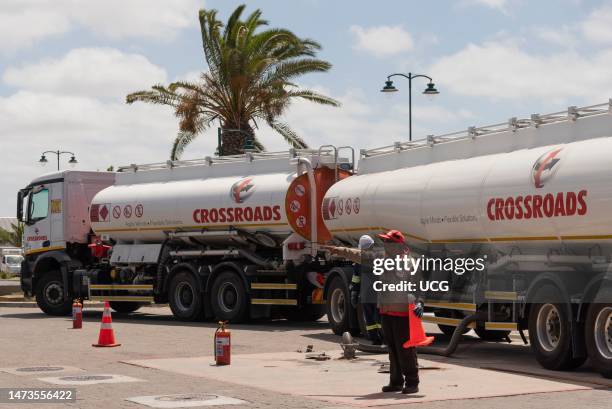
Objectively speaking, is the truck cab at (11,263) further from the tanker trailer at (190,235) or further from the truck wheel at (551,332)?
the truck wheel at (551,332)

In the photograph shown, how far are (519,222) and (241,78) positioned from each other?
2249cm

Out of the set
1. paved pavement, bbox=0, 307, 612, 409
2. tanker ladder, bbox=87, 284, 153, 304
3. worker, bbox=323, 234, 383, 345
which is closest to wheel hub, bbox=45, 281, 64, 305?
tanker ladder, bbox=87, 284, 153, 304

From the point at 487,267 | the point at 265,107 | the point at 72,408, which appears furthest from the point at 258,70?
the point at 72,408

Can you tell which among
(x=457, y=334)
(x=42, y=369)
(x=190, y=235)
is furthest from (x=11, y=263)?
(x=457, y=334)

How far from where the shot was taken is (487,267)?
17.6 metres

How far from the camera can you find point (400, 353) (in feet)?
43.0

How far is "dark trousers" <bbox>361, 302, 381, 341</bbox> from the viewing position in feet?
61.3

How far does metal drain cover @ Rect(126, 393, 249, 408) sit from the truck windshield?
17.8m

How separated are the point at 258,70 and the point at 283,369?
23843mm

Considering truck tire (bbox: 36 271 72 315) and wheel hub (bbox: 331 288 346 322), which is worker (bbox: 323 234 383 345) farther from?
truck tire (bbox: 36 271 72 315)

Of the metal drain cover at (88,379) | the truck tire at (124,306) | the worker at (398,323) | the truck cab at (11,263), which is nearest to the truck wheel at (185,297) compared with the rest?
the truck tire at (124,306)

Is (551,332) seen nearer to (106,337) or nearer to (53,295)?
(106,337)

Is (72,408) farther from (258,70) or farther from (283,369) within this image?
(258,70)

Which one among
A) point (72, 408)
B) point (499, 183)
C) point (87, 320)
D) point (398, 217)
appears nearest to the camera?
point (72, 408)
